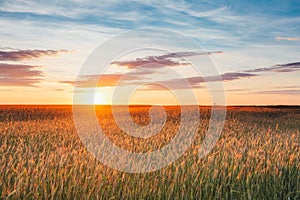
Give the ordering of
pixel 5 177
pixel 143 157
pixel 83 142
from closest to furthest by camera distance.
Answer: pixel 5 177 < pixel 143 157 < pixel 83 142

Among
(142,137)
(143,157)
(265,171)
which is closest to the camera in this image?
(265,171)

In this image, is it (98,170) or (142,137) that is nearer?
(98,170)

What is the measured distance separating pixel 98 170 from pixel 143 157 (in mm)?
1643

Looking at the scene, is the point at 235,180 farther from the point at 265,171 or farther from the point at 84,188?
the point at 84,188

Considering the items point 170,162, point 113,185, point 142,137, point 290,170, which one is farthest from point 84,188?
point 142,137

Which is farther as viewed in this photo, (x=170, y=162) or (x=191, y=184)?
(x=170, y=162)

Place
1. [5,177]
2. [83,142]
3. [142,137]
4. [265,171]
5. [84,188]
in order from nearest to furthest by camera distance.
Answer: [84,188], [5,177], [265,171], [83,142], [142,137]

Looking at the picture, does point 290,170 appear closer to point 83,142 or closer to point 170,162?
point 170,162

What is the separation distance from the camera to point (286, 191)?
5.94 metres

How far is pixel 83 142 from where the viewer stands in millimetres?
9531

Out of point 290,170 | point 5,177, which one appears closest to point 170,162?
point 290,170

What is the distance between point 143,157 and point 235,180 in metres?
2.12

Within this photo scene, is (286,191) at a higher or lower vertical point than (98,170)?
lower

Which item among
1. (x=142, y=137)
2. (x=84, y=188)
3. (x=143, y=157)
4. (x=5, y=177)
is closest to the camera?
(x=84, y=188)
